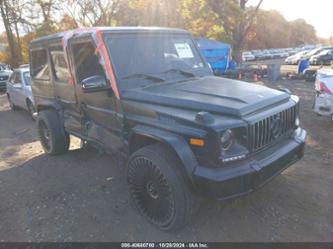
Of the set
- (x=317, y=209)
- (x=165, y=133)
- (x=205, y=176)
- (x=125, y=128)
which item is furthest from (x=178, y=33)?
(x=317, y=209)

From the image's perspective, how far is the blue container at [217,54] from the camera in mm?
17891

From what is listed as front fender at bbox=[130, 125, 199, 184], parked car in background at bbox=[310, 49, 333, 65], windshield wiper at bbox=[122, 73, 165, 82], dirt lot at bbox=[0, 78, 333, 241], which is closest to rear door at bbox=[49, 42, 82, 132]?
dirt lot at bbox=[0, 78, 333, 241]

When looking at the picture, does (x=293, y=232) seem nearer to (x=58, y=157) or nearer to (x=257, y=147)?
(x=257, y=147)

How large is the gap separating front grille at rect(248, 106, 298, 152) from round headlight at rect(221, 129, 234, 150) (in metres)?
0.20

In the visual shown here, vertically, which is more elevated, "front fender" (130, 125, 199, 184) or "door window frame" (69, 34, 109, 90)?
"door window frame" (69, 34, 109, 90)

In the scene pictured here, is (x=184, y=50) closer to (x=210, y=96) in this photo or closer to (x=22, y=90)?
(x=210, y=96)

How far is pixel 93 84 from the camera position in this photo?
3404 millimetres

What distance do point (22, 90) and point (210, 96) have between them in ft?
25.2

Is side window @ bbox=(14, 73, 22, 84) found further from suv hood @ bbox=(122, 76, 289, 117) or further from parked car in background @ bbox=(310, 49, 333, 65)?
parked car in background @ bbox=(310, 49, 333, 65)

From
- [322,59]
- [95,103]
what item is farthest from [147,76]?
[322,59]

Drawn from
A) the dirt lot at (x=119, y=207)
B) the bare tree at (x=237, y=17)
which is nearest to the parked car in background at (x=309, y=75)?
the bare tree at (x=237, y=17)

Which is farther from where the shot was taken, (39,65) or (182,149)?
(39,65)

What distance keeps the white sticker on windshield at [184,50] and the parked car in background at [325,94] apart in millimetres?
3216

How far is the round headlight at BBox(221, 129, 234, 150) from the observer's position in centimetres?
266
